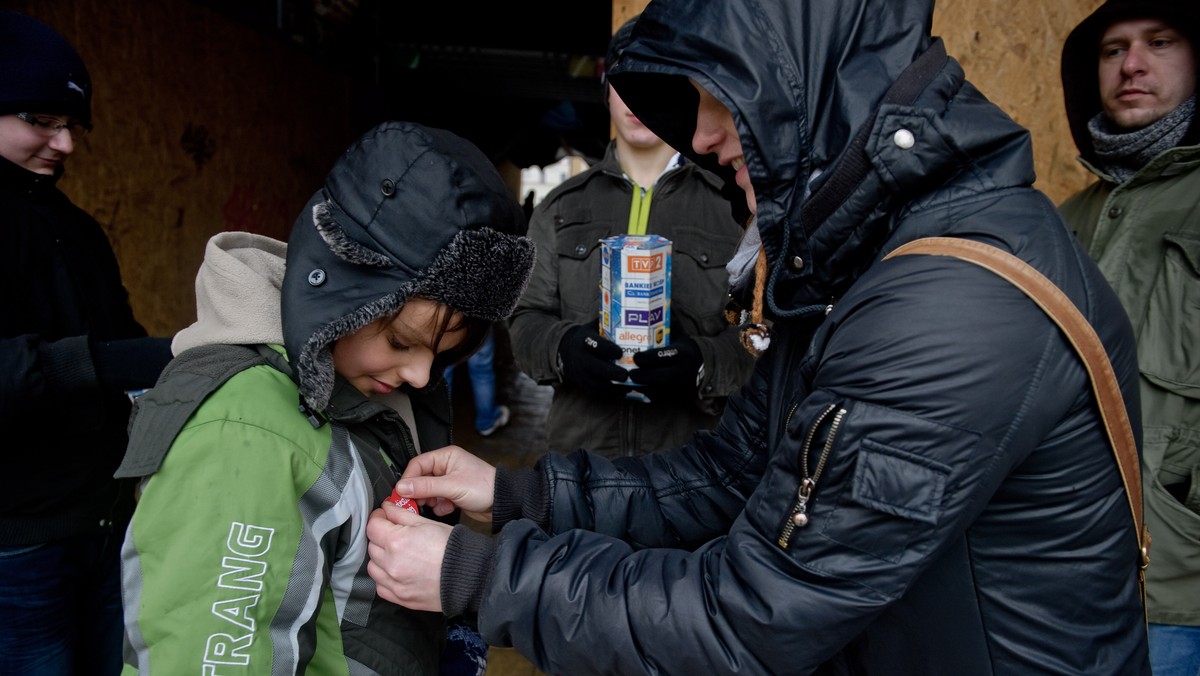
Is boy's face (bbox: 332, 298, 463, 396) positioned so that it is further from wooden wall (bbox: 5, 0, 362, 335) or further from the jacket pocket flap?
wooden wall (bbox: 5, 0, 362, 335)

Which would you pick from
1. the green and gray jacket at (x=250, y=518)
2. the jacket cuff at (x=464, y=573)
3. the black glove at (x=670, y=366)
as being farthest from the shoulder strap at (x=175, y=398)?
the black glove at (x=670, y=366)

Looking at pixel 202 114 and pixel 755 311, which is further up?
pixel 202 114

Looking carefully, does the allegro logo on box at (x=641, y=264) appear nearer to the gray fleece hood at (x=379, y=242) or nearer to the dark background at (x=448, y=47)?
the gray fleece hood at (x=379, y=242)

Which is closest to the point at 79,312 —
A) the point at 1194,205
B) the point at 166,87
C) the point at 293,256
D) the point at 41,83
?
the point at 41,83

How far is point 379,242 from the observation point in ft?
4.12

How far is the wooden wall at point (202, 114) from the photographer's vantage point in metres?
3.15

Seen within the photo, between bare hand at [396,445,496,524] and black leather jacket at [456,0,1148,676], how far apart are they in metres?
0.30

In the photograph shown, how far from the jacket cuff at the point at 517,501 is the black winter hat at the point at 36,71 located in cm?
181

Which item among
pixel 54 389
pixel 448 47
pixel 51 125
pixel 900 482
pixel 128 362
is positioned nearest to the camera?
pixel 900 482

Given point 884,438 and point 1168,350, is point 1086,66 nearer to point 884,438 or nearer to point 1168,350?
point 1168,350

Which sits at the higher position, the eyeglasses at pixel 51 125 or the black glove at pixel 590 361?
the eyeglasses at pixel 51 125

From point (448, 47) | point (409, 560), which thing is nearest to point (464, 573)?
point (409, 560)

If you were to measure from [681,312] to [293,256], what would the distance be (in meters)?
1.53

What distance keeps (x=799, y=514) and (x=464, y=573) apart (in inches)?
22.7
